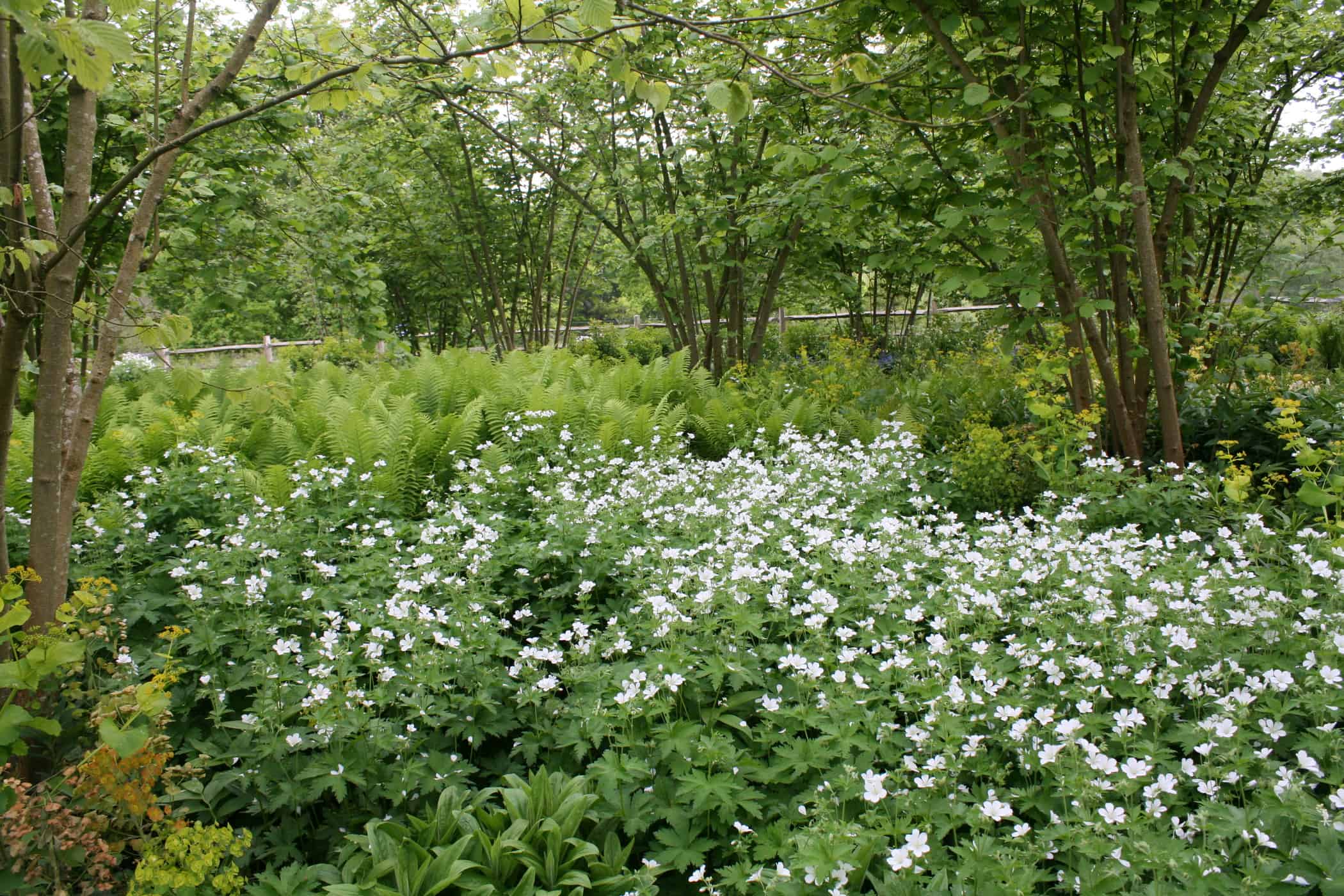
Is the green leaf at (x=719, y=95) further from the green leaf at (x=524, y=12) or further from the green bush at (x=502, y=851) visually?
the green bush at (x=502, y=851)

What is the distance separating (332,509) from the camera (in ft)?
12.4

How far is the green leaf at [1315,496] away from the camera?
10.4 feet

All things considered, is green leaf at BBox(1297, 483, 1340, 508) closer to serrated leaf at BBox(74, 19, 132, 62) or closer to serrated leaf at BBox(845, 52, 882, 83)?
serrated leaf at BBox(845, 52, 882, 83)

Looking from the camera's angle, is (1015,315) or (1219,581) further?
(1015,315)

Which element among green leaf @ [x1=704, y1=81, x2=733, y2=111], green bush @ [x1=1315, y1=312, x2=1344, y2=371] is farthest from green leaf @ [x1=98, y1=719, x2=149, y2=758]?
green bush @ [x1=1315, y1=312, x2=1344, y2=371]

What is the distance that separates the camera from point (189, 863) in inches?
74.4

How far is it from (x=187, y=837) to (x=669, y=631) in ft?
4.34

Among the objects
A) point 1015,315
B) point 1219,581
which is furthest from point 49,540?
point 1015,315

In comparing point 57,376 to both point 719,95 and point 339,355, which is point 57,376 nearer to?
point 719,95

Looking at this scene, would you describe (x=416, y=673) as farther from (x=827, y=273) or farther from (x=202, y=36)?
(x=827, y=273)

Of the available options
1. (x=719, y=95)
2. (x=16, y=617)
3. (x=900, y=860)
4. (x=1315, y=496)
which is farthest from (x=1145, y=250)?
(x=16, y=617)

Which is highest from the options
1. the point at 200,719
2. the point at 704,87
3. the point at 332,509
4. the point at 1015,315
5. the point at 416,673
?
the point at 704,87

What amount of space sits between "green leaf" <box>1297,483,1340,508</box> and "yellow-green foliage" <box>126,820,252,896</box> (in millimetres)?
3660

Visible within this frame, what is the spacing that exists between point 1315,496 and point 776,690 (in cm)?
223
